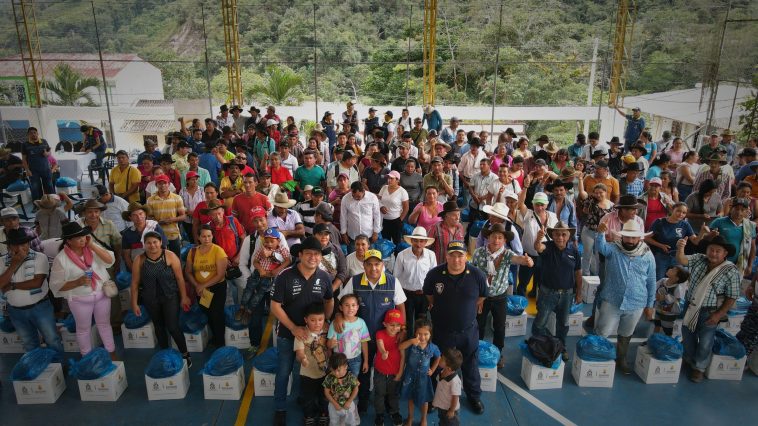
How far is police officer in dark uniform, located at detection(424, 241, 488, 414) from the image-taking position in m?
4.28

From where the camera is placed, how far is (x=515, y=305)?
5.89 m

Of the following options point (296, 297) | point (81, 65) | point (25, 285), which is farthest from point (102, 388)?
point (81, 65)

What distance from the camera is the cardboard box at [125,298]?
607 centimetres

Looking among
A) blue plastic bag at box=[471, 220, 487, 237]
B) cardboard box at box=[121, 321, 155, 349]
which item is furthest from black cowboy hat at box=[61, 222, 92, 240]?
blue plastic bag at box=[471, 220, 487, 237]

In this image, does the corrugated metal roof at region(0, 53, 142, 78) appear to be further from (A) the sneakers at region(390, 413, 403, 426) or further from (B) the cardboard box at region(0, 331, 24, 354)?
(A) the sneakers at region(390, 413, 403, 426)

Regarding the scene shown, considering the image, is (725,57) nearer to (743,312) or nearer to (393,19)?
(393,19)

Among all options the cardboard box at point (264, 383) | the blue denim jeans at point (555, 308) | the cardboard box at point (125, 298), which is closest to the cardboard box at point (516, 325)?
the blue denim jeans at point (555, 308)

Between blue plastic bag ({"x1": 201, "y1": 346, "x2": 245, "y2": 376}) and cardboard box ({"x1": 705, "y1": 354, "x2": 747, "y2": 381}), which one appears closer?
blue plastic bag ({"x1": 201, "y1": 346, "x2": 245, "y2": 376})

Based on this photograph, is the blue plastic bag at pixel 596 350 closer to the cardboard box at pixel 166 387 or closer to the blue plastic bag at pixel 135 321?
the cardboard box at pixel 166 387

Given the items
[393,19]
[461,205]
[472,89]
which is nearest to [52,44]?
[393,19]

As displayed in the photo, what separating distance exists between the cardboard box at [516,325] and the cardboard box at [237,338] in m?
2.86

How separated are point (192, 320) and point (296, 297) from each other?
1849 mm

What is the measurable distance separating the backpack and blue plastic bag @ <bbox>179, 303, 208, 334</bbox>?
340cm

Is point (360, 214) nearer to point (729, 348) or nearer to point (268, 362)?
point (268, 362)
